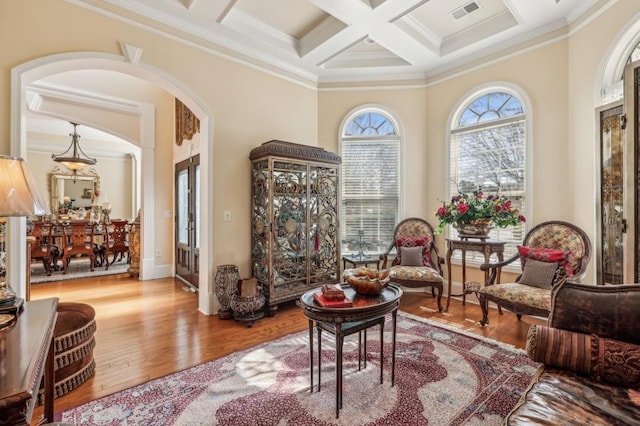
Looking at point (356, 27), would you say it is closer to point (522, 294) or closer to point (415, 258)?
point (415, 258)

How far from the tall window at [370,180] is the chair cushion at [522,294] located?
185 centimetres

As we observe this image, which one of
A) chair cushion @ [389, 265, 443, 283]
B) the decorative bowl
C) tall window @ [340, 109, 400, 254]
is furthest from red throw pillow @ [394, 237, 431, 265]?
the decorative bowl

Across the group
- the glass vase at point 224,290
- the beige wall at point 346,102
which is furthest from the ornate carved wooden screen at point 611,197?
the glass vase at point 224,290

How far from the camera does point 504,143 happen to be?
3.99 meters

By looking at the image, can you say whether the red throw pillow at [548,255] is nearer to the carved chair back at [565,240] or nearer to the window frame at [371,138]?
the carved chair back at [565,240]

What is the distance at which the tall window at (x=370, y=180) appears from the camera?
15.8ft

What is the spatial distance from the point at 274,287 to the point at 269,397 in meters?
1.67

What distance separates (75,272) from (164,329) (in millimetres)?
4110

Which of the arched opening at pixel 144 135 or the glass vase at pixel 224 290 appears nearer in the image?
the arched opening at pixel 144 135

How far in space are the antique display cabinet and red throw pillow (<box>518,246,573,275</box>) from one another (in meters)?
2.25

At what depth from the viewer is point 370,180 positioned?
4.86 metres

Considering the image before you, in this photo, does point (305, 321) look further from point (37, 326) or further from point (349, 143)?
point (349, 143)

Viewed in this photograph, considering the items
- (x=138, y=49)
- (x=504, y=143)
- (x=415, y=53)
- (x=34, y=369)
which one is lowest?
(x=34, y=369)

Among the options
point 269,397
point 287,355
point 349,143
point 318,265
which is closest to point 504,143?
point 349,143
